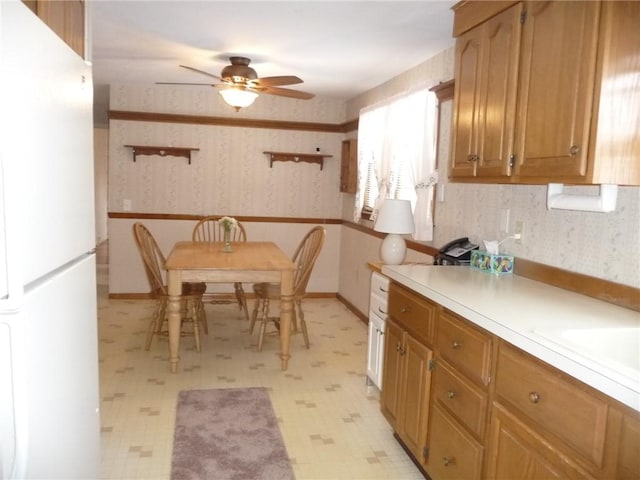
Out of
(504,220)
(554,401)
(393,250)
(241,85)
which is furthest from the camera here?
(241,85)

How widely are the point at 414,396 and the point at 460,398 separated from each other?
46 centimetres

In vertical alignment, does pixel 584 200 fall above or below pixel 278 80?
below

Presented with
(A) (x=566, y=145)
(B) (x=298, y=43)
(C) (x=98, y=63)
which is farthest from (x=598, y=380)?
(C) (x=98, y=63)

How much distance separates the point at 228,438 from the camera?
2.69m

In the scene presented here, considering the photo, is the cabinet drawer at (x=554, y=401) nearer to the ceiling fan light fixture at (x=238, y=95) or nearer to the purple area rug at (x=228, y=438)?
the purple area rug at (x=228, y=438)

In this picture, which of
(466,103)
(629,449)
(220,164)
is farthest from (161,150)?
(629,449)

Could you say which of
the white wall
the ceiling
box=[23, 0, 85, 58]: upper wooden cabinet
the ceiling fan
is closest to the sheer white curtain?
the ceiling

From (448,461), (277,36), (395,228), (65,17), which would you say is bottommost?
(448,461)

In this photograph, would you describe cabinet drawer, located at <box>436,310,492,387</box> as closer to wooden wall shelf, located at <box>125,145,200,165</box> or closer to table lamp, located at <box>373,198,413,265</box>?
table lamp, located at <box>373,198,413,265</box>

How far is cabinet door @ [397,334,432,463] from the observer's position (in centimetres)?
228

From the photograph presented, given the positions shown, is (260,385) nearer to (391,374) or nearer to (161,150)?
(391,374)

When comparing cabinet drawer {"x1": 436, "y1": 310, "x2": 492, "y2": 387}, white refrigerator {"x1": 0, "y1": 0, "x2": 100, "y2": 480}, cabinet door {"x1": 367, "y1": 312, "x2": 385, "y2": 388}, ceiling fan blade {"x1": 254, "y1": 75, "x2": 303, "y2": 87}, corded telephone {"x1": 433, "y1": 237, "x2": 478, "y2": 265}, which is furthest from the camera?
ceiling fan blade {"x1": 254, "y1": 75, "x2": 303, "y2": 87}

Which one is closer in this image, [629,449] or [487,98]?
[629,449]

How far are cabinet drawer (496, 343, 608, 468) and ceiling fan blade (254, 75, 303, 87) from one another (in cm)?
241
